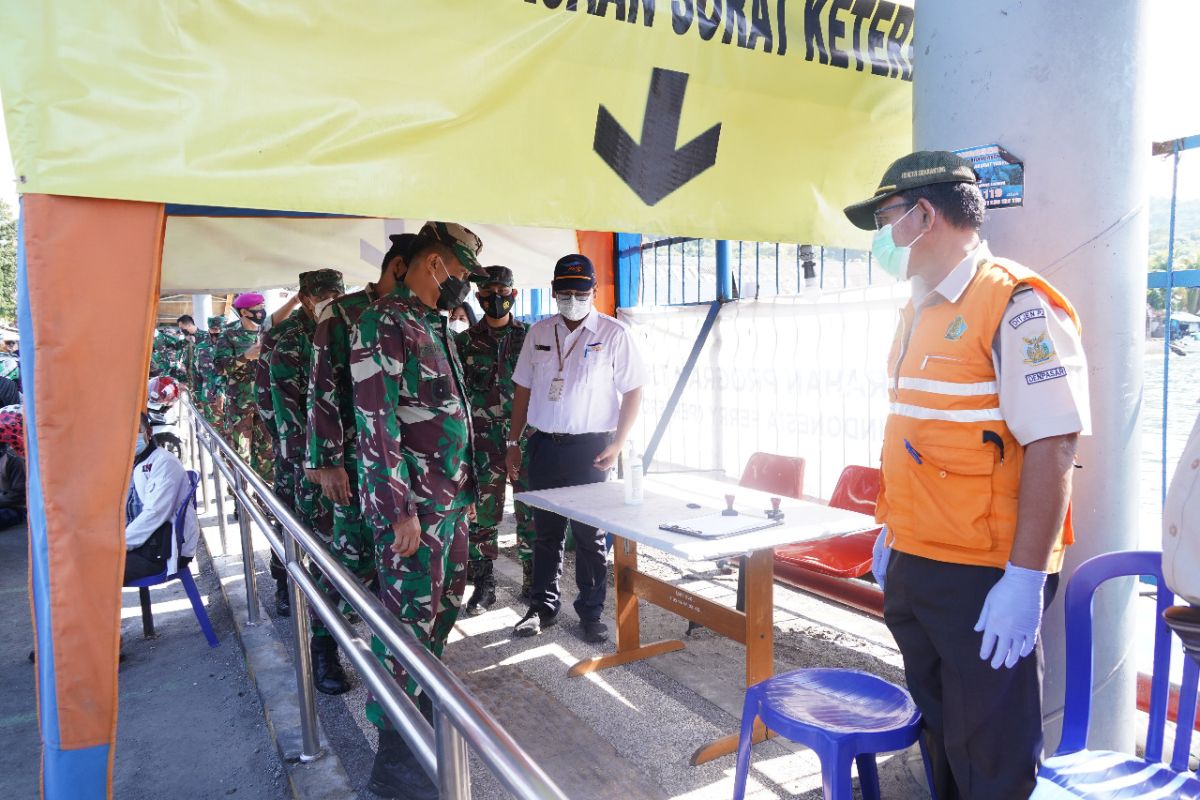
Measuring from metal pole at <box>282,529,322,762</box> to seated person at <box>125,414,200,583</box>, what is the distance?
1.68 m

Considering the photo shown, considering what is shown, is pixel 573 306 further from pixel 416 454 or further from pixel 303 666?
pixel 303 666

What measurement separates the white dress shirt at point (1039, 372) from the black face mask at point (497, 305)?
11.4 feet

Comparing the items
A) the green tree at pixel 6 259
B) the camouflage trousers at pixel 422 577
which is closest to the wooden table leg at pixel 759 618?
the camouflage trousers at pixel 422 577

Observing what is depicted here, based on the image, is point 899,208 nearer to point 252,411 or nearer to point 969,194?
point 969,194

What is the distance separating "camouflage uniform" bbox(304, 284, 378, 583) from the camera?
318 cm

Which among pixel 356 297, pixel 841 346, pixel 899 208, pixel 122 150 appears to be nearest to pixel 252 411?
pixel 356 297

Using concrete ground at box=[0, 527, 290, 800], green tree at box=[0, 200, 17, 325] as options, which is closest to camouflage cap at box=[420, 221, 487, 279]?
concrete ground at box=[0, 527, 290, 800]

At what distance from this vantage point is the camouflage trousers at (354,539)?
331cm

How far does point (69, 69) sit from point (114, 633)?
1320 mm

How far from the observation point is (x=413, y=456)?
2.75 metres

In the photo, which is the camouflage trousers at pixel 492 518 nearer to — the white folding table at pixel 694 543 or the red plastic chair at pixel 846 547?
the white folding table at pixel 694 543

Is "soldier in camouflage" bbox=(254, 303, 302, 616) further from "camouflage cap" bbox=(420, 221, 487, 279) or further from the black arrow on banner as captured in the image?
the black arrow on banner

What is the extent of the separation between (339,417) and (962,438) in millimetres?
2421

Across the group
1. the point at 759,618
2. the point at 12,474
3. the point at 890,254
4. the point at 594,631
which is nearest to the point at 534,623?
the point at 594,631
